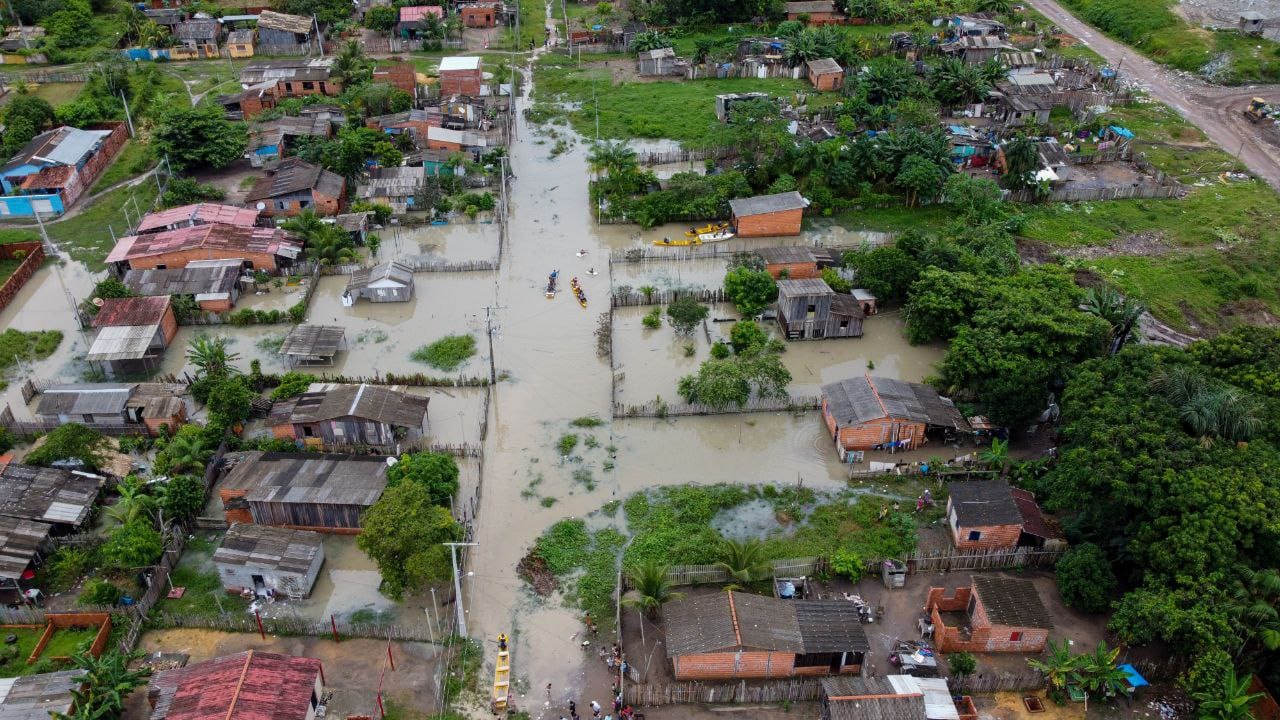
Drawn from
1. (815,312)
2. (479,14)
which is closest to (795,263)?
(815,312)

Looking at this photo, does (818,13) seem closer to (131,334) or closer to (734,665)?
(131,334)

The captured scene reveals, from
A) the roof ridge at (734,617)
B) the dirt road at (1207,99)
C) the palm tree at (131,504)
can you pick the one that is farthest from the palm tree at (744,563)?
the dirt road at (1207,99)

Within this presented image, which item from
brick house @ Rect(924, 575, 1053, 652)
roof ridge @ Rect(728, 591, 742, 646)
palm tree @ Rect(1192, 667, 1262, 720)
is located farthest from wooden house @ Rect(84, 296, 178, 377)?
palm tree @ Rect(1192, 667, 1262, 720)

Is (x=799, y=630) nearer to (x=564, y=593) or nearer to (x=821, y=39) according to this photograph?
(x=564, y=593)

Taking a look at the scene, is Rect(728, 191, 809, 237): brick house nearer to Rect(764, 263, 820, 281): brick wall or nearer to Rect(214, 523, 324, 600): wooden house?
Rect(764, 263, 820, 281): brick wall

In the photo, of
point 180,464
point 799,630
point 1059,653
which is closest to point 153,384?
point 180,464

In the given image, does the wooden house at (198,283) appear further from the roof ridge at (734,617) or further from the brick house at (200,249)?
the roof ridge at (734,617)
